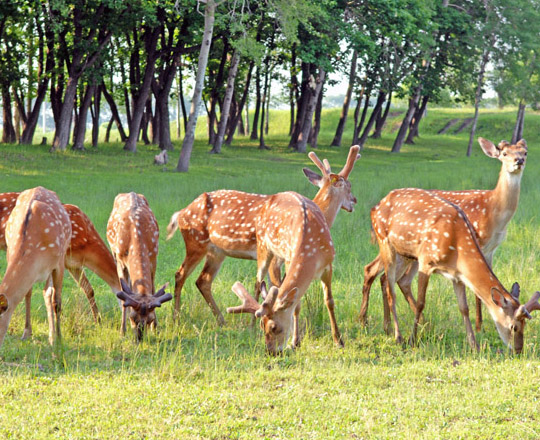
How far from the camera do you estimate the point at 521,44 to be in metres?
36.3

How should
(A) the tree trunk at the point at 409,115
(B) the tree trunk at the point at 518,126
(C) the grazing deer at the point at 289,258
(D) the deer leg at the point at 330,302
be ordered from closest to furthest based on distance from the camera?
(C) the grazing deer at the point at 289,258 < (D) the deer leg at the point at 330,302 < (A) the tree trunk at the point at 409,115 < (B) the tree trunk at the point at 518,126

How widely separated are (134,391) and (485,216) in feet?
15.8

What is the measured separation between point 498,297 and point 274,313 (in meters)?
2.16

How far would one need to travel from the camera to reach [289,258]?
7.07 meters

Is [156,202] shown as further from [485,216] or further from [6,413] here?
[6,413]

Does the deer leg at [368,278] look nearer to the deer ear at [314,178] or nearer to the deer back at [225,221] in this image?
the deer ear at [314,178]

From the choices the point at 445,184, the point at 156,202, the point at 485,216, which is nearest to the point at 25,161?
the point at 156,202

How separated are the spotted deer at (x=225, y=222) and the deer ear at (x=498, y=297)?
7.84 ft

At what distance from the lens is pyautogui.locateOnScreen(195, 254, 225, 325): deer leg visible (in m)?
8.16

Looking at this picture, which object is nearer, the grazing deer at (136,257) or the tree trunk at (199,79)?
the grazing deer at (136,257)

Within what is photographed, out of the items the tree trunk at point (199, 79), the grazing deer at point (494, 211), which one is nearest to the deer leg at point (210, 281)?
the grazing deer at point (494, 211)

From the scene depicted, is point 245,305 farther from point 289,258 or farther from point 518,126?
point 518,126

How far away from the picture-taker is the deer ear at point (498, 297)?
6.51m

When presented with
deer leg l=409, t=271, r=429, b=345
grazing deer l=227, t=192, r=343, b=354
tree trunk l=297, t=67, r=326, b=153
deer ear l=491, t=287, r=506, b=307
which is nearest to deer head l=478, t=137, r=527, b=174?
deer leg l=409, t=271, r=429, b=345
